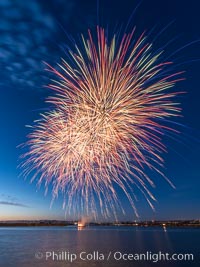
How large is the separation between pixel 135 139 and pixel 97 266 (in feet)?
87.5

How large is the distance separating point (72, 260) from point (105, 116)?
33652mm

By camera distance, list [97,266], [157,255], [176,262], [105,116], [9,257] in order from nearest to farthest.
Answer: [105,116]
[97,266]
[176,262]
[9,257]
[157,255]

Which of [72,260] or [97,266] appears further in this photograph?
[72,260]

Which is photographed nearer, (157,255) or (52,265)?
(52,265)

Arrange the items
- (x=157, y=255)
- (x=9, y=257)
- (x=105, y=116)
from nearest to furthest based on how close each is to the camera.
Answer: (x=105, y=116), (x=9, y=257), (x=157, y=255)

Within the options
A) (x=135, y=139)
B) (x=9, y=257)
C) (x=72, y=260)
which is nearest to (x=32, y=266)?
(x=72, y=260)

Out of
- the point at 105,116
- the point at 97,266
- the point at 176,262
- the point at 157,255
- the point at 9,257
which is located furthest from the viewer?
the point at 157,255

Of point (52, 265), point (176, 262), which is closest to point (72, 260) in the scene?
point (52, 265)

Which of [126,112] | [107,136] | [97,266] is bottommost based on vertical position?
[97,266]

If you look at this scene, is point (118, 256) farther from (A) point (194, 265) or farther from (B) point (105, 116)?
(B) point (105, 116)

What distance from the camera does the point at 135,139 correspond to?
18.1 metres

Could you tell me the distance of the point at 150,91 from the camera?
675 inches

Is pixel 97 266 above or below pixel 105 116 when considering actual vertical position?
below

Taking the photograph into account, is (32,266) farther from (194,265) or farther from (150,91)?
(150,91)
